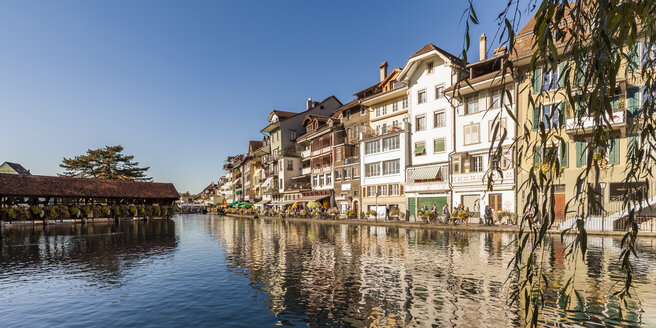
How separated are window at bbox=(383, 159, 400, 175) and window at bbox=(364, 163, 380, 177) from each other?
4.15 ft

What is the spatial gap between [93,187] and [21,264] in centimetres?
3974

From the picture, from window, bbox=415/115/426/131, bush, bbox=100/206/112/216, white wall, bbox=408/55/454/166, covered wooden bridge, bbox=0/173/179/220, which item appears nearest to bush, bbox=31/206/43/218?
covered wooden bridge, bbox=0/173/179/220

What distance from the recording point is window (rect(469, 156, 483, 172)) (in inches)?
1454

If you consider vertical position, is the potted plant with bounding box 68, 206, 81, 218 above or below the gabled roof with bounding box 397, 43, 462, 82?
below

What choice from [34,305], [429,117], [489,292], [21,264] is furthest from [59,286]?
[429,117]

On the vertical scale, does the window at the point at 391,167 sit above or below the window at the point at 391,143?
below

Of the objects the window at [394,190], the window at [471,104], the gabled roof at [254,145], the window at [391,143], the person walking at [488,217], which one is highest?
the gabled roof at [254,145]

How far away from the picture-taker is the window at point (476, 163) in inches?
1454

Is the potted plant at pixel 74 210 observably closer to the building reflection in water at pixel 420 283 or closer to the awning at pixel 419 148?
the building reflection in water at pixel 420 283

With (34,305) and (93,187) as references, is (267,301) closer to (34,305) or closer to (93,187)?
(34,305)

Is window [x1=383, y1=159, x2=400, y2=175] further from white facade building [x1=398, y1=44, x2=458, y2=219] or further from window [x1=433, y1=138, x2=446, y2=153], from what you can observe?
window [x1=433, y1=138, x2=446, y2=153]

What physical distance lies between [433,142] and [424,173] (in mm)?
3478

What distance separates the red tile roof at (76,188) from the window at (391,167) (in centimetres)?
3419

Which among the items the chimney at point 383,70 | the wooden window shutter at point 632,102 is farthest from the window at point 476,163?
the chimney at point 383,70
